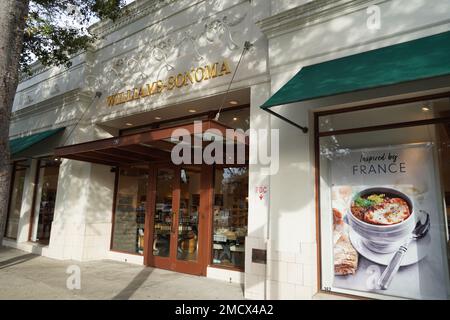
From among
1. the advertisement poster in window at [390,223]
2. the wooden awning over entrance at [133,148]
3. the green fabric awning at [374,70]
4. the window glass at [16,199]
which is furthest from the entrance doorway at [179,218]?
the window glass at [16,199]

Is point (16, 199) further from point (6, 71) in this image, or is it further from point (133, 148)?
point (6, 71)

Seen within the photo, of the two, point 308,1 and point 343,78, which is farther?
point 308,1

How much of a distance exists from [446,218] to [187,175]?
17.0ft

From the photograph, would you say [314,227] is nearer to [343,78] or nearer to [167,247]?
[343,78]

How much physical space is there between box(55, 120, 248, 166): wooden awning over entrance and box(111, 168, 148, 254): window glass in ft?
1.43

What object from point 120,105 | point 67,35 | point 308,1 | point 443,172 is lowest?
point 443,172

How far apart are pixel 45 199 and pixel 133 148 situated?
17.7 feet

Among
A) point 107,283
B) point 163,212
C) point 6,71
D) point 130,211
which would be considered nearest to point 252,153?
point 163,212

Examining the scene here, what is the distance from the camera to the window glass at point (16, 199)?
12156mm

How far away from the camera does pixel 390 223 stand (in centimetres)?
506

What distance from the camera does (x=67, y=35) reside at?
928 cm

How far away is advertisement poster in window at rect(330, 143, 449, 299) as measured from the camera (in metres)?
4.74

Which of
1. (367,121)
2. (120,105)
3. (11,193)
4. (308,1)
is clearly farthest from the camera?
(11,193)
